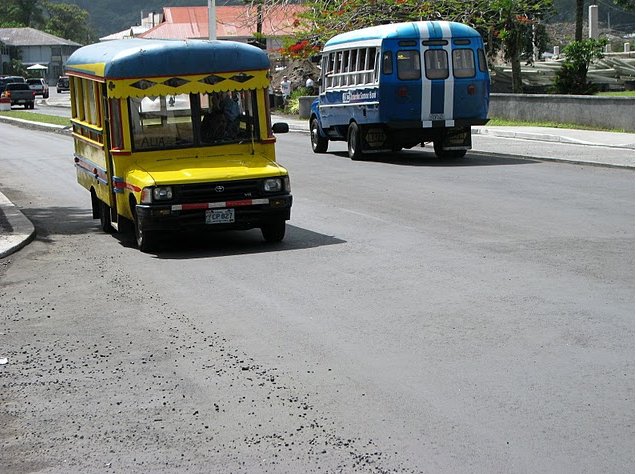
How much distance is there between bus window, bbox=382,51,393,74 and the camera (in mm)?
26094

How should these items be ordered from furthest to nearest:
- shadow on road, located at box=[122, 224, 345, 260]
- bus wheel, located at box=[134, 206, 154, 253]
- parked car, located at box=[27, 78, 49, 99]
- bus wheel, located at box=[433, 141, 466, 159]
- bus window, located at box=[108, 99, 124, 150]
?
parked car, located at box=[27, 78, 49, 99]
bus wheel, located at box=[433, 141, 466, 159]
bus window, located at box=[108, 99, 124, 150]
shadow on road, located at box=[122, 224, 345, 260]
bus wheel, located at box=[134, 206, 154, 253]

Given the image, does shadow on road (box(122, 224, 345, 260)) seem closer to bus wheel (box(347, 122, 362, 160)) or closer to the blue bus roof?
the blue bus roof

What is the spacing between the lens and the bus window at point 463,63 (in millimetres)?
26312

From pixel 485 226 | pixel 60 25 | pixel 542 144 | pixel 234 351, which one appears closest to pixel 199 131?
pixel 485 226

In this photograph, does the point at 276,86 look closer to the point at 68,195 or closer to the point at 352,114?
the point at 352,114

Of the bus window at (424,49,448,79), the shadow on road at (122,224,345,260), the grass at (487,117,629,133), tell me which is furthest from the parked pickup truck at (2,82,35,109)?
the shadow on road at (122,224,345,260)

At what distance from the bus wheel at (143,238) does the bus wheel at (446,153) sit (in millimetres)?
14005

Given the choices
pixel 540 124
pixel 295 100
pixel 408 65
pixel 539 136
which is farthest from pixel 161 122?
pixel 295 100

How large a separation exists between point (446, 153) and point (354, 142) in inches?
82.7

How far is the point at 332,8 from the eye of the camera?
153ft

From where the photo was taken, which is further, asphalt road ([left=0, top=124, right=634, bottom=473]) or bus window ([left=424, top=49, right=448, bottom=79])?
bus window ([left=424, top=49, right=448, bottom=79])

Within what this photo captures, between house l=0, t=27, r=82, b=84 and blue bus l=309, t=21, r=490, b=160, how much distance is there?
14000cm

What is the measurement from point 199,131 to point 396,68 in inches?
472

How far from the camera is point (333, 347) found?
8.88 m
